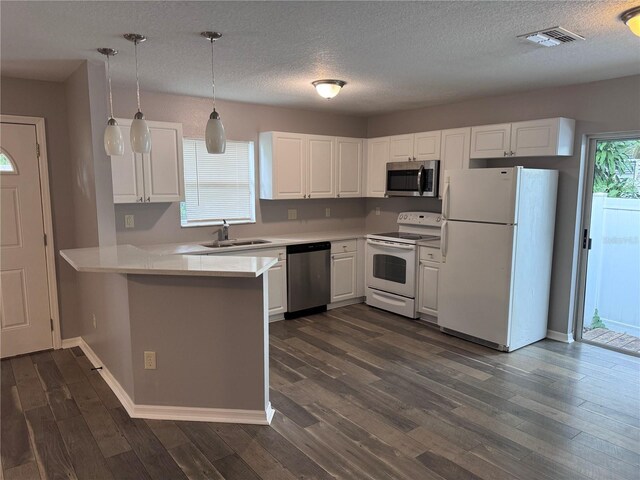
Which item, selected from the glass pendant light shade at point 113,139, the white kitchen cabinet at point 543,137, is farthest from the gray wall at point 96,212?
the white kitchen cabinet at point 543,137

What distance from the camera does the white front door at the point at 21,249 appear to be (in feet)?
12.1

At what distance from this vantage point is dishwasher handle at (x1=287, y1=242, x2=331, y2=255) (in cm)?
480

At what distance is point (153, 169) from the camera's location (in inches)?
160

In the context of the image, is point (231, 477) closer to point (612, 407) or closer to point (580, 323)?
point (612, 407)

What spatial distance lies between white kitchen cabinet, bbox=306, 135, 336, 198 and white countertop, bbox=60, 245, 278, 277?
2.61m

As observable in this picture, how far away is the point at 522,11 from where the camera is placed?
89.5 inches

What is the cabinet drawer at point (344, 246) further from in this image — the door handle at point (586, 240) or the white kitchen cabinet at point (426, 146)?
the door handle at point (586, 240)

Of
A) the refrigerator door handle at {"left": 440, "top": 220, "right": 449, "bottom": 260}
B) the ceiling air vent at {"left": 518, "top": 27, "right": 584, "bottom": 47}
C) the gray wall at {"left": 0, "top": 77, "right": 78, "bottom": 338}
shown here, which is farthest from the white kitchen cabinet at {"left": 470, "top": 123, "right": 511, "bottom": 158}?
the gray wall at {"left": 0, "top": 77, "right": 78, "bottom": 338}

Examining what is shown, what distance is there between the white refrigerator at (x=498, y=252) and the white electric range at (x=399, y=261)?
0.51m

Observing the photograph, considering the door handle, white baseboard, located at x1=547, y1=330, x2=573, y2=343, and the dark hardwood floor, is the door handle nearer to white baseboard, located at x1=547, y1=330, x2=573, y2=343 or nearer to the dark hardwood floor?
white baseboard, located at x1=547, y1=330, x2=573, y2=343

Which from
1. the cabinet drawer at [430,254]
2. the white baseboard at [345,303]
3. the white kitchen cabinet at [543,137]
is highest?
the white kitchen cabinet at [543,137]

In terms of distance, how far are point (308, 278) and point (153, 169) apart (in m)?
2.04

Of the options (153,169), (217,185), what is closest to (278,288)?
(217,185)

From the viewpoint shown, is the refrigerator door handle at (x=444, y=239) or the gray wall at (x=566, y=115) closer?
the gray wall at (x=566, y=115)
